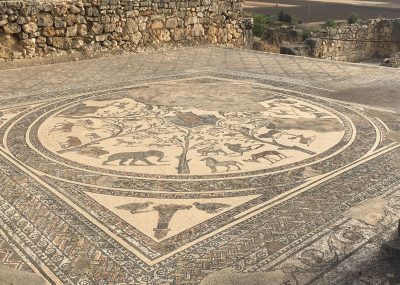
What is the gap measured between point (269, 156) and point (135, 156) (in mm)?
1194

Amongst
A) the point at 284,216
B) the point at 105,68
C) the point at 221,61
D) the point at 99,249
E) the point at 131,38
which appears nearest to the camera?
the point at 99,249

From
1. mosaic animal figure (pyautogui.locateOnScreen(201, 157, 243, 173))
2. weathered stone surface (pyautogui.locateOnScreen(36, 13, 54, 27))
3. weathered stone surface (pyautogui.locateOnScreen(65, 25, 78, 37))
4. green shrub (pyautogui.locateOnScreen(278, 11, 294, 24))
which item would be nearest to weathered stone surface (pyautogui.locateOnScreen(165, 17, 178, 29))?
weathered stone surface (pyautogui.locateOnScreen(65, 25, 78, 37))

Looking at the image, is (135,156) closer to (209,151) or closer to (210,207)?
(209,151)

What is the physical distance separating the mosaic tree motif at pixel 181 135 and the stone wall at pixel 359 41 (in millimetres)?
9213

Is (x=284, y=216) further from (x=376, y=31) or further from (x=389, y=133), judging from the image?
(x=376, y=31)

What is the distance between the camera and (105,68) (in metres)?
7.76

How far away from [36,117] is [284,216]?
3141 mm

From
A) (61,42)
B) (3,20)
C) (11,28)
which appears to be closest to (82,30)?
(61,42)

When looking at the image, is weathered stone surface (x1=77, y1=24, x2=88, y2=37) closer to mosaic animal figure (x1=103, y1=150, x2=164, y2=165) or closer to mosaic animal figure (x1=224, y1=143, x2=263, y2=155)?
mosaic animal figure (x1=103, y1=150, x2=164, y2=165)

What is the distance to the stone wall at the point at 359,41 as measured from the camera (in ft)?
47.3

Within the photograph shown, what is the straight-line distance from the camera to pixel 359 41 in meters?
15.9

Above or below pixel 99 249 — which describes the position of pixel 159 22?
above

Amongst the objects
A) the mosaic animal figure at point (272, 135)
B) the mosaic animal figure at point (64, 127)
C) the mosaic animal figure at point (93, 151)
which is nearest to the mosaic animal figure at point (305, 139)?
the mosaic animal figure at point (272, 135)

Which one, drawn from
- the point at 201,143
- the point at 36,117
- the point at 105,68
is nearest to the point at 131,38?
the point at 105,68
